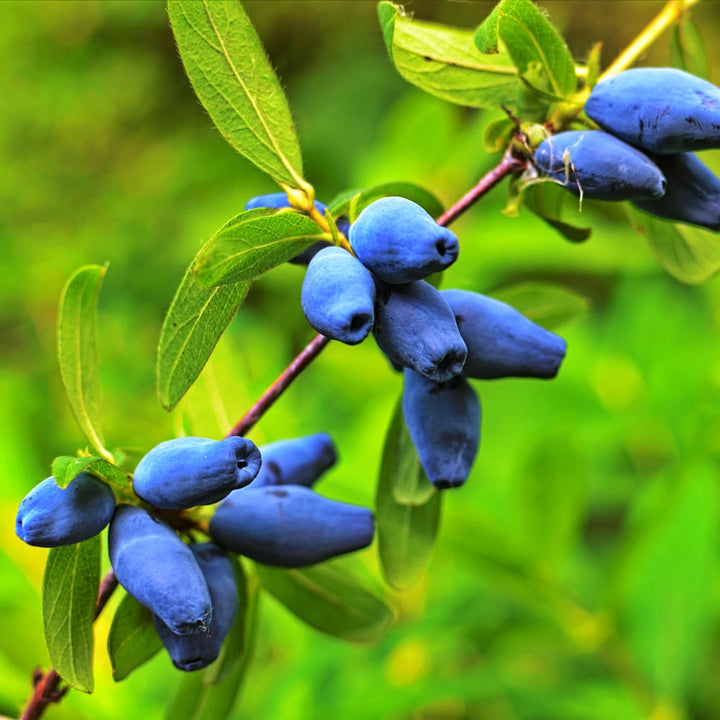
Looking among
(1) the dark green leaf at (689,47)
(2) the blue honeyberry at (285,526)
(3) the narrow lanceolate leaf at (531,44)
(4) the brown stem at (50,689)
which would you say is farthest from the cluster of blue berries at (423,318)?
(1) the dark green leaf at (689,47)

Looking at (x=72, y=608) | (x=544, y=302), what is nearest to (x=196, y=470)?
(x=72, y=608)

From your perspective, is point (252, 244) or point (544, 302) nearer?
point (252, 244)

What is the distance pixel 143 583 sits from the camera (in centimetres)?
71

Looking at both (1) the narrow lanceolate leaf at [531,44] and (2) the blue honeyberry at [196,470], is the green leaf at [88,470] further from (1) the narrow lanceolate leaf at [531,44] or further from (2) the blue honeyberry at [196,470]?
(1) the narrow lanceolate leaf at [531,44]

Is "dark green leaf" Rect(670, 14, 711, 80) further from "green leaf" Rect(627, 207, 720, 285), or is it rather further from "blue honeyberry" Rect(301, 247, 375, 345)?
"blue honeyberry" Rect(301, 247, 375, 345)

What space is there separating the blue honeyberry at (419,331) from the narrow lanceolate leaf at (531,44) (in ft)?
0.84

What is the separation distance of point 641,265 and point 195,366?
1.91 m

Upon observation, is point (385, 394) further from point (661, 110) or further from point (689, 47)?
point (661, 110)

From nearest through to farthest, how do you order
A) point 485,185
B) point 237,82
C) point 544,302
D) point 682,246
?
point 237,82
point 485,185
point 682,246
point 544,302

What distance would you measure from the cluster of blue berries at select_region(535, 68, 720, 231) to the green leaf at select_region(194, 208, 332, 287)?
0.81 feet

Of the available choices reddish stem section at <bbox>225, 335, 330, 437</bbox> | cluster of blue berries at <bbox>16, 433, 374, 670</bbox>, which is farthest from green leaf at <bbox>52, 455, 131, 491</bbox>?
reddish stem section at <bbox>225, 335, 330, 437</bbox>

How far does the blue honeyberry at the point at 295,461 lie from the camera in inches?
35.5

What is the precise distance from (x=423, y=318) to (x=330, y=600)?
1.51 feet

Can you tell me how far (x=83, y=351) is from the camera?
879 millimetres
